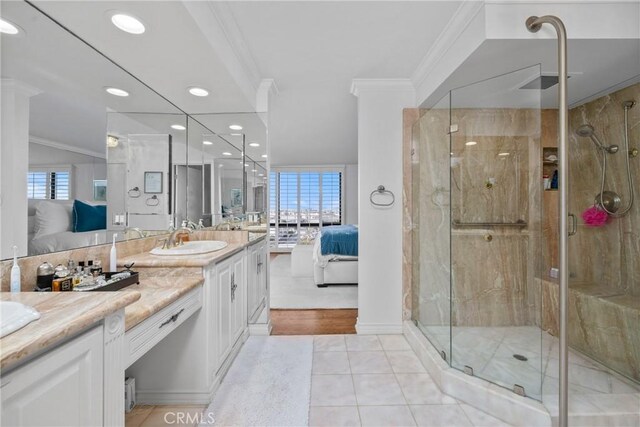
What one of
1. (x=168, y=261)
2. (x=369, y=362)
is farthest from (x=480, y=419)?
(x=168, y=261)

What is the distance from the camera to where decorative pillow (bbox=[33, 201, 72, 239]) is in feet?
4.07

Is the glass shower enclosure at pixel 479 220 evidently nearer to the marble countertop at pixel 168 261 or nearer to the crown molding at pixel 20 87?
the marble countertop at pixel 168 261

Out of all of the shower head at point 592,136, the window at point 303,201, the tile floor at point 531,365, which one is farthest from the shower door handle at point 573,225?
the window at point 303,201

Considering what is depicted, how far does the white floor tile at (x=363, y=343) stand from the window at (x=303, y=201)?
4.99 m

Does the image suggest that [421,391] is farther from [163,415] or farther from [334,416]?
[163,415]

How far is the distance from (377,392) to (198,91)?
2.53 metres

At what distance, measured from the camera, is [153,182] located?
214cm

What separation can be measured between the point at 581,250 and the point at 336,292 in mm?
2657

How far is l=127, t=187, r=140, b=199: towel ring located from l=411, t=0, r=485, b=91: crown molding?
2.42m

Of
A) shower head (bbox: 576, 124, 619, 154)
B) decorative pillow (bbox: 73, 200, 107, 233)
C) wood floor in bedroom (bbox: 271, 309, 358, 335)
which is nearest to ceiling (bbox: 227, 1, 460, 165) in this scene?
decorative pillow (bbox: 73, 200, 107, 233)

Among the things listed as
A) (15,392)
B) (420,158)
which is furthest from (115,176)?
(420,158)

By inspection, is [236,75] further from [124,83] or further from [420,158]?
[420,158]

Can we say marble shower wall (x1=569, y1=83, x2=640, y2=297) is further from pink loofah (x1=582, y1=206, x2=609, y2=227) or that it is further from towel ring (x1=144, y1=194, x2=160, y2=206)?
towel ring (x1=144, y1=194, x2=160, y2=206)

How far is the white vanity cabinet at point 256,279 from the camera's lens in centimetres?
251
